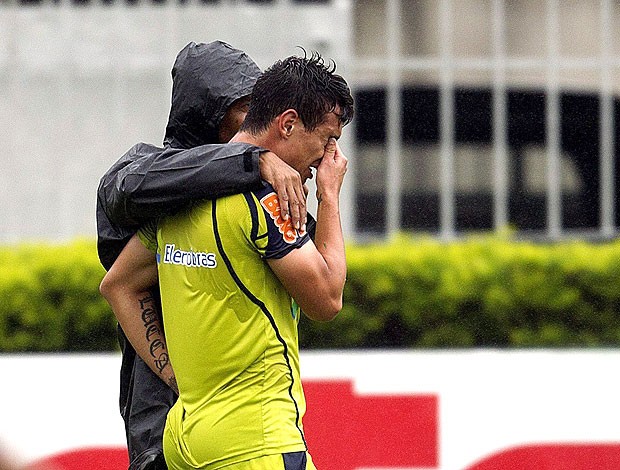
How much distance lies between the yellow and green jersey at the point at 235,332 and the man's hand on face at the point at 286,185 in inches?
0.7

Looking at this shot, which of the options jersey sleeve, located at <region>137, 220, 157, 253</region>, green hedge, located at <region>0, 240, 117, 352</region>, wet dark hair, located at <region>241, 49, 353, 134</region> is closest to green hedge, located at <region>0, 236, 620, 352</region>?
green hedge, located at <region>0, 240, 117, 352</region>

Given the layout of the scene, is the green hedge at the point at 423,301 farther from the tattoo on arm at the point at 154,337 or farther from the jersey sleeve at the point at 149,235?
the jersey sleeve at the point at 149,235

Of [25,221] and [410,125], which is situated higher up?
[410,125]

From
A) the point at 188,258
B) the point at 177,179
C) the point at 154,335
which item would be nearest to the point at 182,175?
the point at 177,179

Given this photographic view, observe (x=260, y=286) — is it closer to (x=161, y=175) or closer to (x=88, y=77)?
(x=161, y=175)

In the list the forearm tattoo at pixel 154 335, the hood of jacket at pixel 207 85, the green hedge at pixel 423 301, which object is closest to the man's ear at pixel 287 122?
the hood of jacket at pixel 207 85

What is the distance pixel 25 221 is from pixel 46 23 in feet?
4.82

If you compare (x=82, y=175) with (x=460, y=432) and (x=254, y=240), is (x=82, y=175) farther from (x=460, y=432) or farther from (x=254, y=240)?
(x=254, y=240)

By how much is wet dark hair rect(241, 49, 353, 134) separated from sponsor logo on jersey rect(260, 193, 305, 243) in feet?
0.55

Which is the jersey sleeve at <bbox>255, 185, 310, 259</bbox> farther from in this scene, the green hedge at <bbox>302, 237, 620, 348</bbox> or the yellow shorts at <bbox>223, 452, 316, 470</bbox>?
the green hedge at <bbox>302, 237, 620, 348</bbox>

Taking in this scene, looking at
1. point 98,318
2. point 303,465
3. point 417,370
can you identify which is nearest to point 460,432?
point 417,370

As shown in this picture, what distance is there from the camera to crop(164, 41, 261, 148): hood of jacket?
102 inches

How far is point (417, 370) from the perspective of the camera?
13.9 feet

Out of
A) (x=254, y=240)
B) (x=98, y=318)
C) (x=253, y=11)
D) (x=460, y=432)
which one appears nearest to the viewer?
(x=254, y=240)
